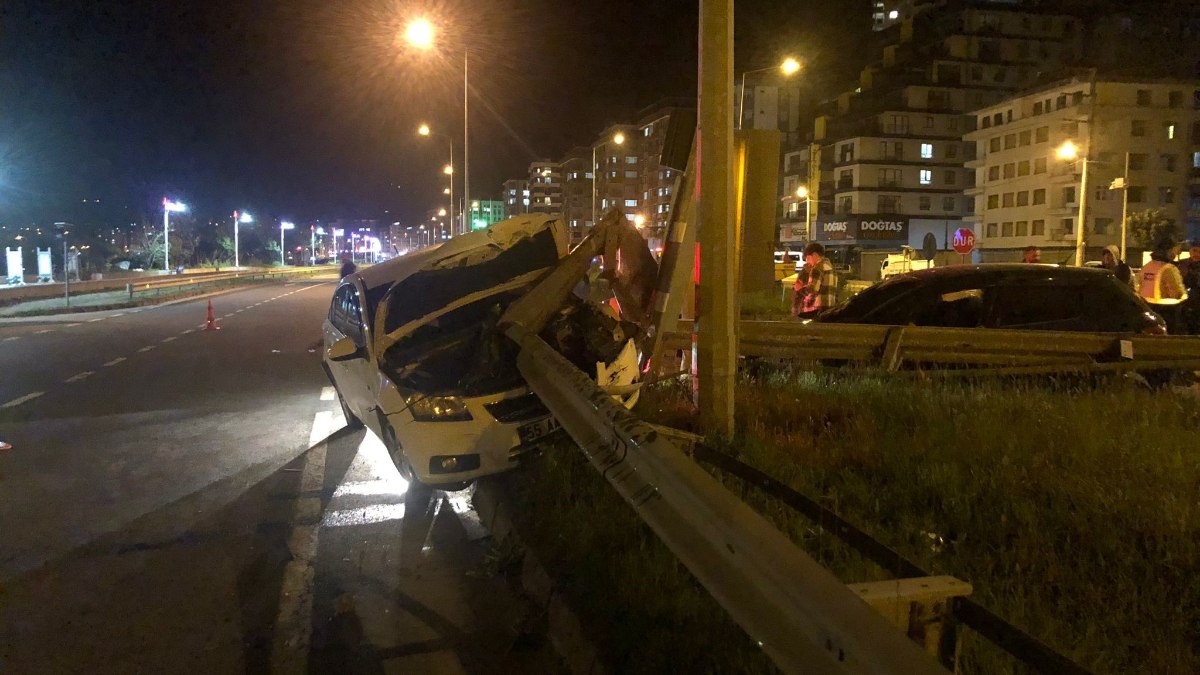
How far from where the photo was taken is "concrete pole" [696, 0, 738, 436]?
6062 mm

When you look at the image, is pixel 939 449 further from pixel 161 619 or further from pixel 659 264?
pixel 161 619

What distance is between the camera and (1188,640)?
129 inches

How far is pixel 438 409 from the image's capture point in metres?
6.17

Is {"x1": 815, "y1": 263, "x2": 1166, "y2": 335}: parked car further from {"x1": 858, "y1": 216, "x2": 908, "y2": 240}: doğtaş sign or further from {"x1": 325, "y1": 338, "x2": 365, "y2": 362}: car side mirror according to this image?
{"x1": 858, "y1": 216, "x2": 908, "y2": 240}: doğtaş sign

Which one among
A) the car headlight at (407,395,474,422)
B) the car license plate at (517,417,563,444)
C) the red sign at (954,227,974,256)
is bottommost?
the car license plate at (517,417,563,444)

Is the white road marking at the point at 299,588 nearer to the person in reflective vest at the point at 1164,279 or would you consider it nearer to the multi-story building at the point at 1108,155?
the person in reflective vest at the point at 1164,279

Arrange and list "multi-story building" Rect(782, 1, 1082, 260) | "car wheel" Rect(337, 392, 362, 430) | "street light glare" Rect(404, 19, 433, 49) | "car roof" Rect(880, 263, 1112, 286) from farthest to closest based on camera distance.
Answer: "multi-story building" Rect(782, 1, 1082, 260) < "street light glare" Rect(404, 19, 433, 49) < "car wheel" Rect(337, 392, 362, 430) < "car roof" Rect(880, 263, 1112, 286)

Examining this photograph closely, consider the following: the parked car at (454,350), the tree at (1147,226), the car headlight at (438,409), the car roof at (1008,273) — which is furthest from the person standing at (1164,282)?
the tree at (1147,226)

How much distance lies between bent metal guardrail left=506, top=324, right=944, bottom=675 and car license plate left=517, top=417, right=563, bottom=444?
7.92ft

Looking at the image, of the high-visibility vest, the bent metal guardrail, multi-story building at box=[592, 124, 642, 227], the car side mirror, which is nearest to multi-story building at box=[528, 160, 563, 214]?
multi-story building at box=[592, 124, 642, 227]

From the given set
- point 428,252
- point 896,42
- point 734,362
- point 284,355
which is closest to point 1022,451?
point 734,362

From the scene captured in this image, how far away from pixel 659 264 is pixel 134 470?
534cm

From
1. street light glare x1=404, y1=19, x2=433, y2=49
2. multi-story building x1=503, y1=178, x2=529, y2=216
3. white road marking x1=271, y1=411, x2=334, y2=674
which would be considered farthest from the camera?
multi-story building x1=503, y1=178, x2=529, y2=216

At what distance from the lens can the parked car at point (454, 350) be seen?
6.15 metres
